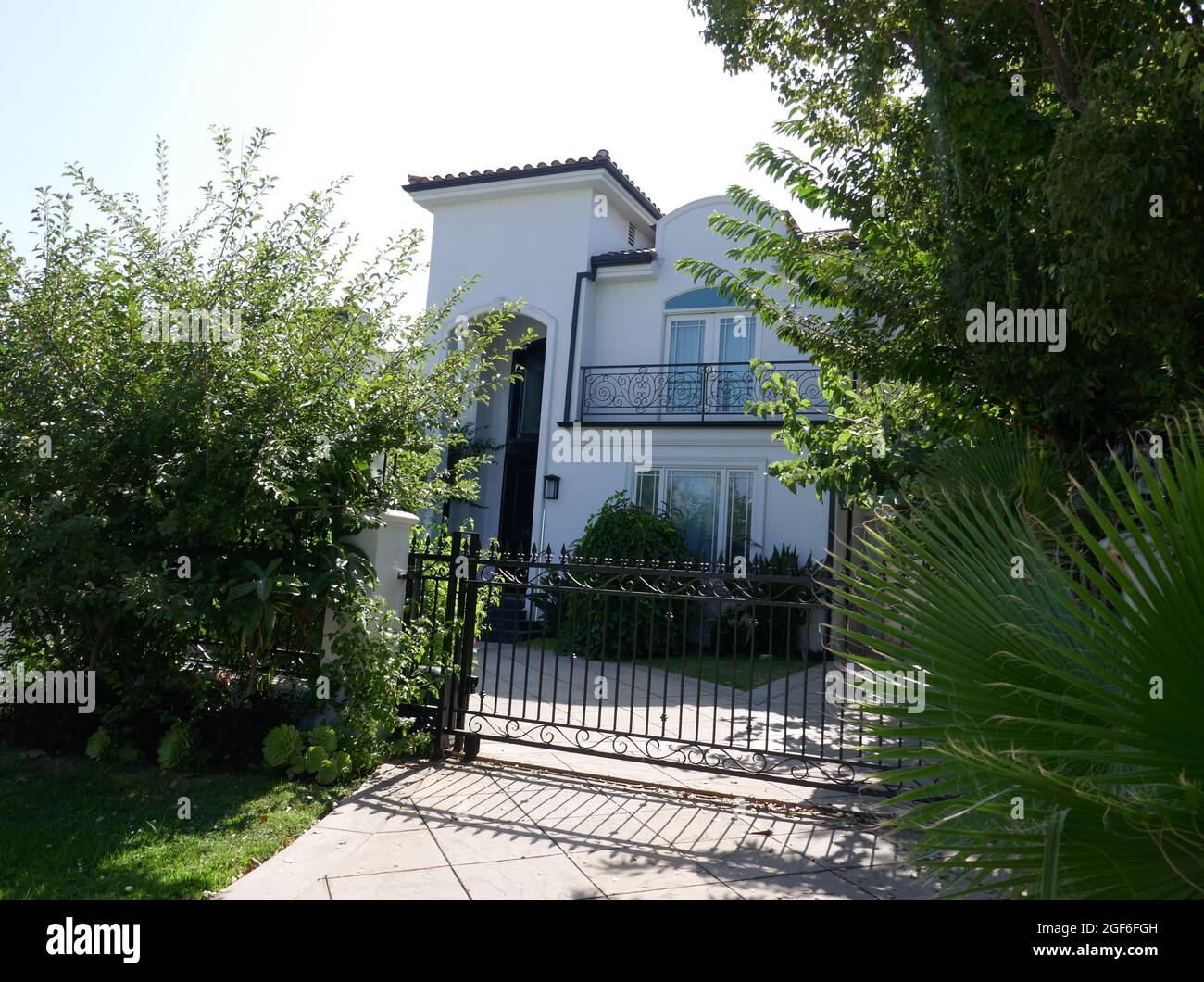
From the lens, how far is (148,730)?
5.68 m

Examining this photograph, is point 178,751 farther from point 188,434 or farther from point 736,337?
point 736,337

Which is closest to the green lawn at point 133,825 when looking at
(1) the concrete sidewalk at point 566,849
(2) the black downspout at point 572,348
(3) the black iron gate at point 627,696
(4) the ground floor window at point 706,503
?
(1) the concrete sidewalk at point 566,849

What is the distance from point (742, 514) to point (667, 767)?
8.39 metres

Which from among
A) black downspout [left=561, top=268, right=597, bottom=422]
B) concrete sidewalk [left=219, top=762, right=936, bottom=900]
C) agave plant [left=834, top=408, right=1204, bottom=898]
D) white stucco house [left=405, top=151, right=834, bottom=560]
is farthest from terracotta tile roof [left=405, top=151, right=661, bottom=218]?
agave plant [left=834, top=408, right=1204, bottom=898]

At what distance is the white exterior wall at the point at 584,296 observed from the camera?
14469mm

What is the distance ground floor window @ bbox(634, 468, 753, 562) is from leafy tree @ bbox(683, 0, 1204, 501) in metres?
6.83

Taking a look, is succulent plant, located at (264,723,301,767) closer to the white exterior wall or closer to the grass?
the grass

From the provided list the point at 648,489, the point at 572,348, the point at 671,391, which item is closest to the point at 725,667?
the point at 648,489

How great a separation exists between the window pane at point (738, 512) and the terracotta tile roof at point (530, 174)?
5.95 meters

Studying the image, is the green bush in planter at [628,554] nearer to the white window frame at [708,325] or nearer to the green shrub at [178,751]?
the white window frame at [708,325]

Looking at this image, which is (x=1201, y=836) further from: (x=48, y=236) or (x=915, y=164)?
(x=48, y=236)

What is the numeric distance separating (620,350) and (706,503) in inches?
131

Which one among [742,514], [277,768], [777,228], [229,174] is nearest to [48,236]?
[229,174]

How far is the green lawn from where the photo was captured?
3812mm
